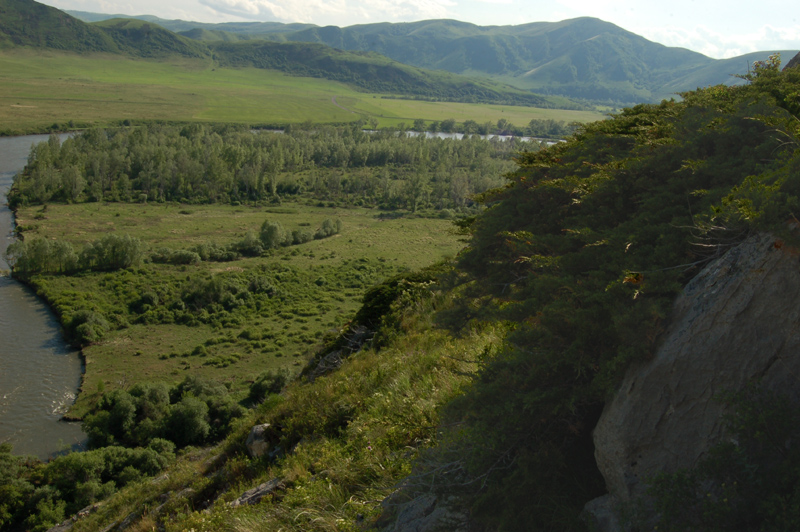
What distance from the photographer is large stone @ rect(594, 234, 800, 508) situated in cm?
378

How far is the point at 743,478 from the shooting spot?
3486mm

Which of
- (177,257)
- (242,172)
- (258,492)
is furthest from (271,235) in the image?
(258,492)

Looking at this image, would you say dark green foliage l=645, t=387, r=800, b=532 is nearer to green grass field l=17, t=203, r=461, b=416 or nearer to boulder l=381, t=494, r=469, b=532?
boulder l=381, t=494, r=469, b=532

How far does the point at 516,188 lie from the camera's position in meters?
8.23

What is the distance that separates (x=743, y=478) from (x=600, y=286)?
1.90m

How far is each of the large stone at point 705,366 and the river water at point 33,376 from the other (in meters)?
32.0

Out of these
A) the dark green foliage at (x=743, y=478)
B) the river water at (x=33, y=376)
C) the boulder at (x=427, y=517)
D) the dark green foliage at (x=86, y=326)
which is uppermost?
the dark green foliage at (x=743, y=478)

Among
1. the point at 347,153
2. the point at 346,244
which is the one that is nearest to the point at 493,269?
the point at 346,244

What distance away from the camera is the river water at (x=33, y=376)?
28.9 meters

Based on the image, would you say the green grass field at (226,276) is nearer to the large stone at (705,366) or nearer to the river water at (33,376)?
the river water at (33,376)

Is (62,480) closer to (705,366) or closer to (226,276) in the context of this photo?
(705,366)

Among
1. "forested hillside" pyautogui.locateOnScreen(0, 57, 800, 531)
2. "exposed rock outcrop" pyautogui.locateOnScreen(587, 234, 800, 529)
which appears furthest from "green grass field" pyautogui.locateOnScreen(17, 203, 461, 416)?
"exposed rock outcrop" pyautogui.locateOnScreen(587, 234, 800, 529)

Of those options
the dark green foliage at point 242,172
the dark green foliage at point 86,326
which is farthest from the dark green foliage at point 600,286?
the dark green foliage at point 242,172

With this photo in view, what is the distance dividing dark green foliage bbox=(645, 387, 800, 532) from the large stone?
19 cm
